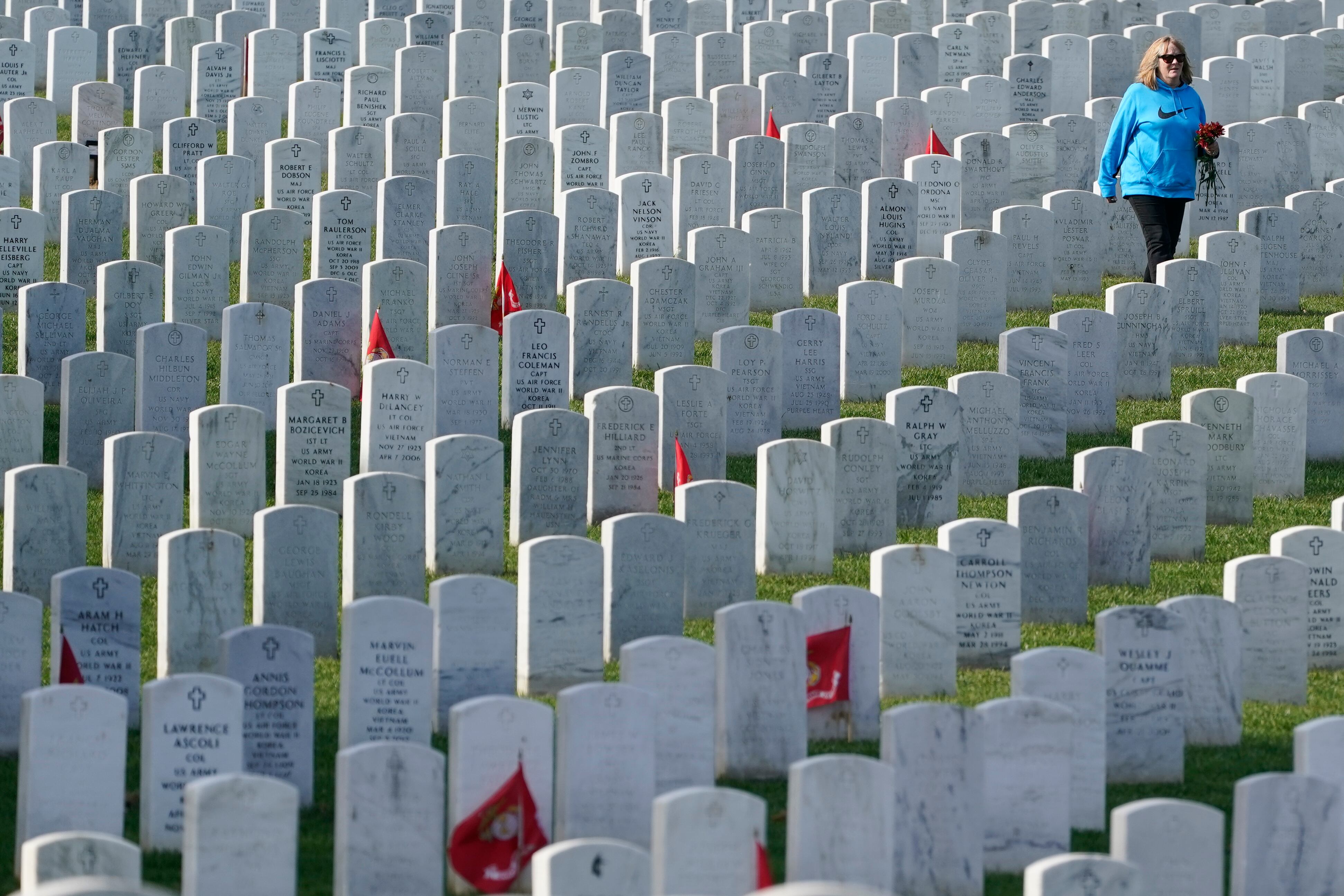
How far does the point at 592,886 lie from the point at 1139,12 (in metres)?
15.8

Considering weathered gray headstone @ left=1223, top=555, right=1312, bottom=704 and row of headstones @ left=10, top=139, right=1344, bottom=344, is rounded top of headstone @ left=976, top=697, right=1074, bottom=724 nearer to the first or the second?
weathered gray headstone @ left=1223, top=555, right=1312, bottom=704

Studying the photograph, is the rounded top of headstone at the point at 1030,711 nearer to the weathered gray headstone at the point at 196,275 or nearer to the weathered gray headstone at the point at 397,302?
the weathered gray headstone at the point at 397,302

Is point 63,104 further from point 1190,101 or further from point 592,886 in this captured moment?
point 592,886

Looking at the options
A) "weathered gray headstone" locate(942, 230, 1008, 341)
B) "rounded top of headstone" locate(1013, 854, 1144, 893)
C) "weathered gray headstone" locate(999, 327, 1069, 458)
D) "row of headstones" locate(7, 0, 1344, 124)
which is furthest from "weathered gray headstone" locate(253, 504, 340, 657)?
"row of headstones" locate(7, 0, 1344, 124)

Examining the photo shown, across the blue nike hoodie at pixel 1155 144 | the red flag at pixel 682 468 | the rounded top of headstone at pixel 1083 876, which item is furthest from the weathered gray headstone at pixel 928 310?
the rounded top of headstone at pixel 1083 876

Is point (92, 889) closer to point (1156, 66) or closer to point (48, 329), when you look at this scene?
point (48, 329)

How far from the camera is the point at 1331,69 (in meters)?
19.9

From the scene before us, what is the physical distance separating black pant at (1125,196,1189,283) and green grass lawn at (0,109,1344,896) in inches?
27.0

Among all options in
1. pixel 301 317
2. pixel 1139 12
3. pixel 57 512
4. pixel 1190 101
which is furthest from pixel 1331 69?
pixel 57 512

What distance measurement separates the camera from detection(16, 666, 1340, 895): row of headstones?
22.6 feet

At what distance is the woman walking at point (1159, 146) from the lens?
14.5 meters

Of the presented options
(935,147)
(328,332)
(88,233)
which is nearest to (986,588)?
(328,332)

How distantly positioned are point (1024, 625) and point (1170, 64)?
5475 mm

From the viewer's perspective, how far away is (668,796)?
6.88 m
